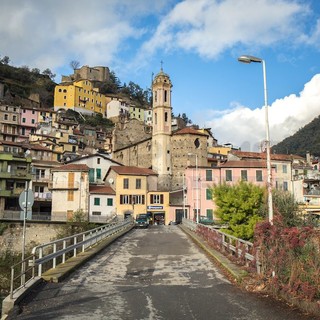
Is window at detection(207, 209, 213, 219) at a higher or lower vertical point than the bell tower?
lower

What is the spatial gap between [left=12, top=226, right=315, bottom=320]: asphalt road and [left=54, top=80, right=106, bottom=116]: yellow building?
127140mm

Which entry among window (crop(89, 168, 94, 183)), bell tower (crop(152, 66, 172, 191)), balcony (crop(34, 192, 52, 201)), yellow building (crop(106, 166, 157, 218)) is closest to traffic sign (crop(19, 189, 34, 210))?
yellow building (crop(106, 166, 157, 218))

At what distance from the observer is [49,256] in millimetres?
11875

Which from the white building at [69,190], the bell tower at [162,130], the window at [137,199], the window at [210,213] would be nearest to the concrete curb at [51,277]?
the white building at [69,190]

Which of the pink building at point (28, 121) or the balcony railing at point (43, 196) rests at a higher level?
the pink building at point (28, 121)

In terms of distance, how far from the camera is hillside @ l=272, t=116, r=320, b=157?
134000mm

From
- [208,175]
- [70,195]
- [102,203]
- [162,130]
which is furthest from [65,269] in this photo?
[162,130]

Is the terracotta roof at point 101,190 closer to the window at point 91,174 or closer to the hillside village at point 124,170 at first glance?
the hillside village at point 124,170

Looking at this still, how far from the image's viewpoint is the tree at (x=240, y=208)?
91.1ft

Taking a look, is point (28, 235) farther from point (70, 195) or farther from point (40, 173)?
point (40, 173)

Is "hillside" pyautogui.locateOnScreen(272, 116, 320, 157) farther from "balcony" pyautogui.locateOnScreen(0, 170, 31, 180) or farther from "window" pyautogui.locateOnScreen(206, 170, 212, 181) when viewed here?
"balcony" pyautogui.locateOnScreen(0, 170, 31, 180)

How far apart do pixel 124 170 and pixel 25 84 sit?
91.5 m

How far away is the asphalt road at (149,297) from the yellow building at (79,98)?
127 m

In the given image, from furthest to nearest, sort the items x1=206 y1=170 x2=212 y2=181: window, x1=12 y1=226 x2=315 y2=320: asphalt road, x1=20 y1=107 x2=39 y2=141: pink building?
x1=20 y1=107 x2=39 y2=141: pink building → x1=206 y1=170 x2=212 y2=181: window → x1=12 y1=226 x2=315 y2=320: asphalt road
